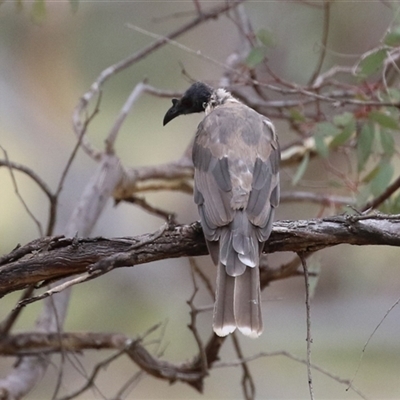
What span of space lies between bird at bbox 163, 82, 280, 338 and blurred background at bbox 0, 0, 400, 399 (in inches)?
112

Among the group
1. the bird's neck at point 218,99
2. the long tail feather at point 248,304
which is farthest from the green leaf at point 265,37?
the long tail feather at point 248,304

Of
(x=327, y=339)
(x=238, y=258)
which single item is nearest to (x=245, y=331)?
(x=238, y=258)

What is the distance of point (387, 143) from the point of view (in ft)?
10.1

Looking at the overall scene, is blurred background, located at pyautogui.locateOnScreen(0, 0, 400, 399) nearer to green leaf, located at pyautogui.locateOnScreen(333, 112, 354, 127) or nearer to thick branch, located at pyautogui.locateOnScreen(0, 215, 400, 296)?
green leaf, located at pyautogui.locateOnScreen(333, 112, 354, 127)

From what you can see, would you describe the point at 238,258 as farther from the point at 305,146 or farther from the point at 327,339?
the point at 327,339

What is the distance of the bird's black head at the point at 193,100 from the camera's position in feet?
11.2

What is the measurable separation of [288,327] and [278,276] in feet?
10.4

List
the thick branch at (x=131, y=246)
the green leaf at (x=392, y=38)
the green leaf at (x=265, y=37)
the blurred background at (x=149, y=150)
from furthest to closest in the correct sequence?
1. the blurred background at (x=149, y=150)
2. the green leaf at (x=265, y=37)
3. the green leaf at (x=392, y=38)
4. the thick branch at (x=131, y=246)

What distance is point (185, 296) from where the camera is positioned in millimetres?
6180

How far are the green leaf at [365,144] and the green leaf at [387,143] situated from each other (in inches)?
2.1

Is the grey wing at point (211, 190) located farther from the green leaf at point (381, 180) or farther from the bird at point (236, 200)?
the green leaf at point (381, 180)

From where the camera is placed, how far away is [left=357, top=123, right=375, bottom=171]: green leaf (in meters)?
3.05

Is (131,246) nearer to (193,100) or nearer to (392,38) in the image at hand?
(392,38)

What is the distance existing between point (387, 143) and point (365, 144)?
102mm
